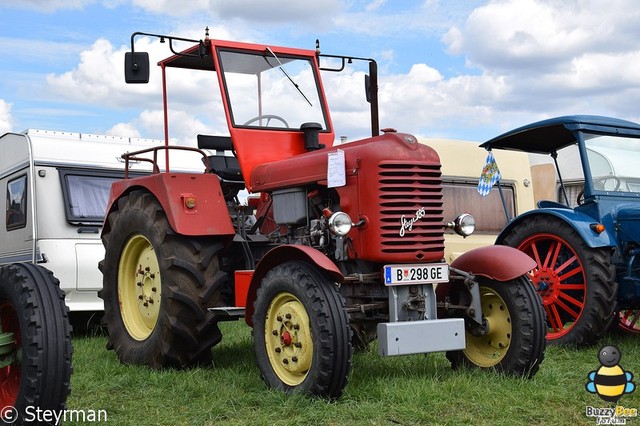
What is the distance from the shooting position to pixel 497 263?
5.50 metres

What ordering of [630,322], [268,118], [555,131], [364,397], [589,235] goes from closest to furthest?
1. [364,397]
2. [268,118]
3. [589,235]
4. [555,131]
5. [630,322]

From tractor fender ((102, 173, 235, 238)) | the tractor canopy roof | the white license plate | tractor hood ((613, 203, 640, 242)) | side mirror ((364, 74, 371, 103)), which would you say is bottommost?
→ the white license plate

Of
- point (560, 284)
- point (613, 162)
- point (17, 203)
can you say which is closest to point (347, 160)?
point (560, 284)

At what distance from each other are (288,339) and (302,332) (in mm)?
137

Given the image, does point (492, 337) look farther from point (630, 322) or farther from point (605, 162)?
point (630, 322)

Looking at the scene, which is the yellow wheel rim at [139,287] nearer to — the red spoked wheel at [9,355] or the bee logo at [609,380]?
the red spoked wheel at [9,355]

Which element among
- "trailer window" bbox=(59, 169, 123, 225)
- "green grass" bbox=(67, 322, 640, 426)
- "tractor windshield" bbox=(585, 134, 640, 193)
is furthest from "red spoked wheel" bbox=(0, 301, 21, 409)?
"tractor windshield" bbox=(585, 134, 640, 193)

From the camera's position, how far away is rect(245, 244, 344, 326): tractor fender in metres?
4.84

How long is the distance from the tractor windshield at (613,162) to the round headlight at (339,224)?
11.2ft

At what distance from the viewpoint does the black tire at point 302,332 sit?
4.66m

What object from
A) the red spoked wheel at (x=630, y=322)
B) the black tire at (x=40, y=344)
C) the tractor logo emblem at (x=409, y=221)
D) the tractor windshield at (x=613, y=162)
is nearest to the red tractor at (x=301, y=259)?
the tractor logo emblem at (x=409, y=221)

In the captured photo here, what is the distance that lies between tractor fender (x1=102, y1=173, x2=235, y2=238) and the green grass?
3.38ft

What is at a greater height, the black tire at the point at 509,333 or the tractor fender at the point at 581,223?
the tractor fender at the point at 581,223

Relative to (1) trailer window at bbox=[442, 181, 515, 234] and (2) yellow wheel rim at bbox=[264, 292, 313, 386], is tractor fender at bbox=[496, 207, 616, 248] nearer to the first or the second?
(1) trailer window at bbox=[442, 181, 515, 234]
